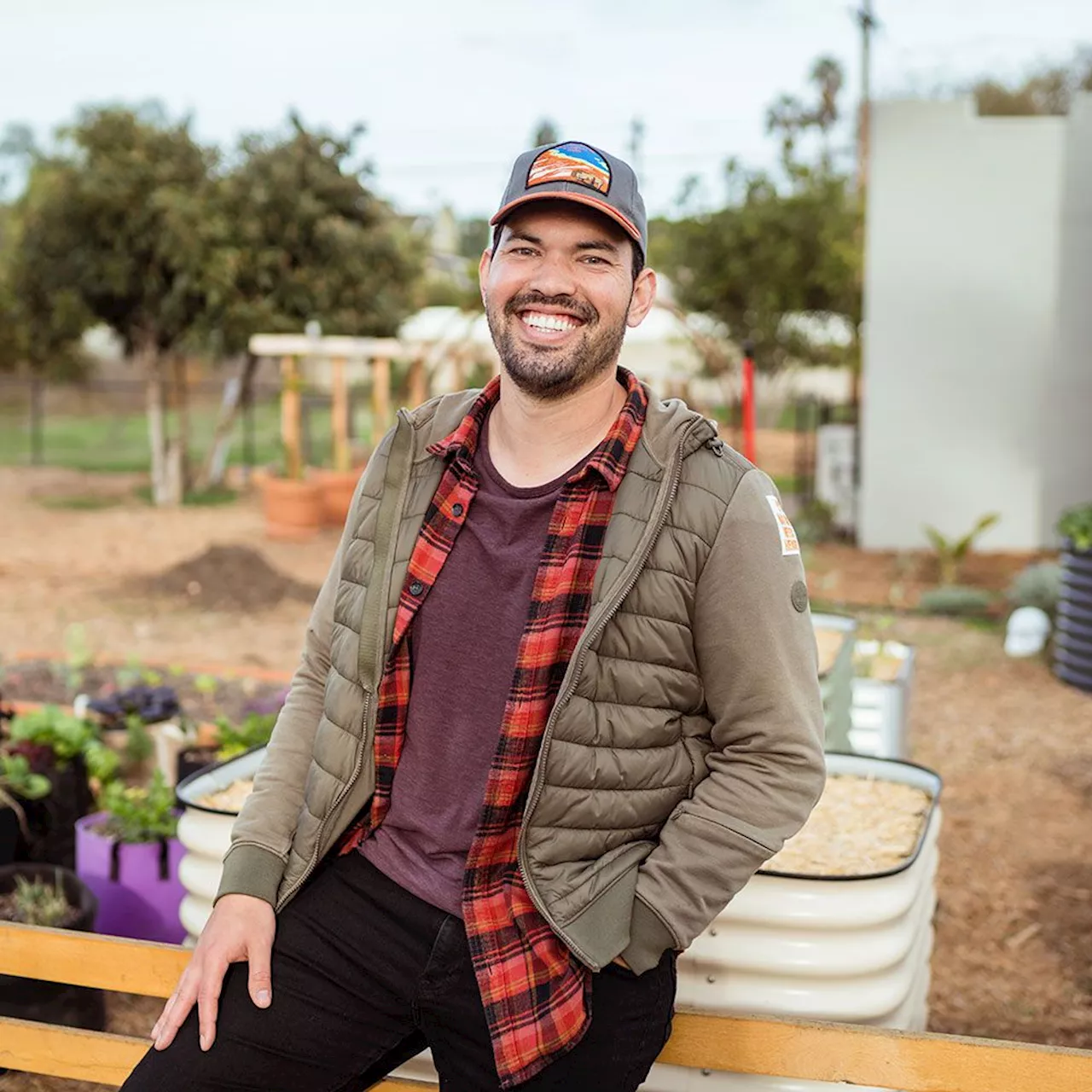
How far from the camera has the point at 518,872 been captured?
1.99m

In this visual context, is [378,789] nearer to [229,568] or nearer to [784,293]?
[229,568]

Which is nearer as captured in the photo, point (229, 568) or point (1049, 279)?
point (229, 568)

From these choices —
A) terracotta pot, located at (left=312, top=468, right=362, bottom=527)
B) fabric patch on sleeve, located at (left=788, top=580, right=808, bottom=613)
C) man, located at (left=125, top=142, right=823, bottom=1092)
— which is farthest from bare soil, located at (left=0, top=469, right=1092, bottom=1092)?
fabric patch on sleeve, located at (left=788, top=580, right=808, bottom=613)

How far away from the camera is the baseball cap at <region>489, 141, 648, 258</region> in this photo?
206 centimetres

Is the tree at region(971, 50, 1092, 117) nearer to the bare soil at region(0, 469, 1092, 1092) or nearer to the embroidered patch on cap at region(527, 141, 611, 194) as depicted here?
the bare soil at region(0, 469, 1092, 1092)

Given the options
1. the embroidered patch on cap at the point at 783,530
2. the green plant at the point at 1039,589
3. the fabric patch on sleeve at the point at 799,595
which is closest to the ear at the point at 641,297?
the embroidered patch on cap at the point at 783,530

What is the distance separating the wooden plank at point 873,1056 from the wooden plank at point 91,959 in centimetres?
90

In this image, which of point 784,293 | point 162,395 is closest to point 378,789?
point 162,395

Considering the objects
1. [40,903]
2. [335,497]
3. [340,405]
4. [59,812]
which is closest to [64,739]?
[59,812]

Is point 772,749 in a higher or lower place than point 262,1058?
higher

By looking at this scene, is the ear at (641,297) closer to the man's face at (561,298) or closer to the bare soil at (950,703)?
the man's face at (561,298)

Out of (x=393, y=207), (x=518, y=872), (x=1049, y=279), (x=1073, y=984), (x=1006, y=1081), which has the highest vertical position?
(x=393, y=207)

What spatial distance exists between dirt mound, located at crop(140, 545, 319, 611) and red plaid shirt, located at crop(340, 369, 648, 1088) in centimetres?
786

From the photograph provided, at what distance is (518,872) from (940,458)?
11029 millimetres
